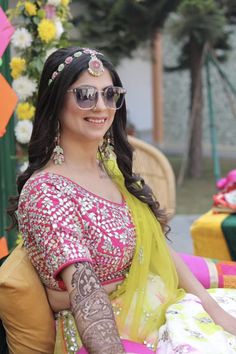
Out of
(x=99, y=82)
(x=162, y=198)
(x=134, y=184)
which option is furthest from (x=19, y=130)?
(x=99, y=82)

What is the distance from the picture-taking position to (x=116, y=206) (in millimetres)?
1761

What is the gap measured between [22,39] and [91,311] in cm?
193

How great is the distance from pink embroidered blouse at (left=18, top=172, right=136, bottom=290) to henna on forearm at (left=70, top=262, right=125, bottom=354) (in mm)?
45

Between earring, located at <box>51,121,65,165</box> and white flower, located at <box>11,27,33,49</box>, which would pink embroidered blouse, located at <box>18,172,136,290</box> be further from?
white flower, located at <box>11,27,33,49</box>

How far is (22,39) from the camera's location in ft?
10.2

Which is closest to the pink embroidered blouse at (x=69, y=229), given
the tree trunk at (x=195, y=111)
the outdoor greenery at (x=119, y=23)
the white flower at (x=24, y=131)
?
the white flower at (x=24, y=131)

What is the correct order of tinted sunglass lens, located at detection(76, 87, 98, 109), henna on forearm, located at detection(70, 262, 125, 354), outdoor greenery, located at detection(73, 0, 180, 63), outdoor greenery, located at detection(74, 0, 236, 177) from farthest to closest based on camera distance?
outdoor greenery, located at detection(73, 0, 180, 63) < outdoor greenery, located at detection(74, 0, 236, 177) < tinted sunglass lens, located at detection(76, 87, 98, 109) < henna on forearm, located at detection(70, 262, 125, 354)

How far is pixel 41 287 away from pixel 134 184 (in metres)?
0.45

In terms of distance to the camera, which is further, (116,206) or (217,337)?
(116,206)

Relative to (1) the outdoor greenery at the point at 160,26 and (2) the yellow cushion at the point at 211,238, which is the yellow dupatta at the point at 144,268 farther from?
(1) the outdoor greenery at the point at 160,26

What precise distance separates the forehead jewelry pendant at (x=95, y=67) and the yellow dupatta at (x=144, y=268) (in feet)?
1.18

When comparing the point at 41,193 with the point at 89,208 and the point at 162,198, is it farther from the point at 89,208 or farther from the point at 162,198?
the point at 162,198

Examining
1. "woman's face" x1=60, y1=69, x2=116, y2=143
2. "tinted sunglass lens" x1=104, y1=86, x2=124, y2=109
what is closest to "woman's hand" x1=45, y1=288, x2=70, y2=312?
"woman's face" x1=60, y1=69, x2=116, y2=143

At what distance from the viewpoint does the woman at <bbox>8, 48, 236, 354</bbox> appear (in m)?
1.54
